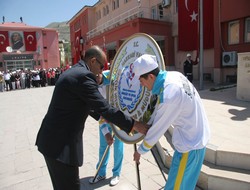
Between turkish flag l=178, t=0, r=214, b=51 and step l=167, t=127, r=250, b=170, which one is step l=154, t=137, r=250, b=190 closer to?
step l=167, t=127, r=250, b=170

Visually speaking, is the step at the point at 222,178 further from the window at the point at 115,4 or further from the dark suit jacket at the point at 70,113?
the window at the point at 115,4

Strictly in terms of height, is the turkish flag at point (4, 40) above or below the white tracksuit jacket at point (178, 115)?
above

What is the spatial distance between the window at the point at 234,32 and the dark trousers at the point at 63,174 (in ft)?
41.5

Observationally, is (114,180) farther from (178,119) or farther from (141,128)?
(178,119)

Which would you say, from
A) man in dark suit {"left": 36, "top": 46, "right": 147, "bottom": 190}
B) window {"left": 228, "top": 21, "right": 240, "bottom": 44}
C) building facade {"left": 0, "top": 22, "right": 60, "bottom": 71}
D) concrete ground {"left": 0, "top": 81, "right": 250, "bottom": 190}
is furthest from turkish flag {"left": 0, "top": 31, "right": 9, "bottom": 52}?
man in dark suit {"left": 36, "top": 46, "right": 147, "bottom": 190}

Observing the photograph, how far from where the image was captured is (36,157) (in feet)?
16.4

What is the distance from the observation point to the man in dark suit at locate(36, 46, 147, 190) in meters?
2.13

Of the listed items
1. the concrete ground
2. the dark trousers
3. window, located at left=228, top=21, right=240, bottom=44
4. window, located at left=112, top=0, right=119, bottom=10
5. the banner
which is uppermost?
window, located at left=112, top=0, right=119, bottom=10

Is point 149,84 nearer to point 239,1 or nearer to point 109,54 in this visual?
point 239,1

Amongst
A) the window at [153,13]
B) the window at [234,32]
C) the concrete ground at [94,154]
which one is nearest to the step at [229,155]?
the concrete ground at [94,154]

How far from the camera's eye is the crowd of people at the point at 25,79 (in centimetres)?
2247

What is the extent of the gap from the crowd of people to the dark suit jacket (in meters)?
21.2

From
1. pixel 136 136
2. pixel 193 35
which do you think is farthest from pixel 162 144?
pixel 193 35

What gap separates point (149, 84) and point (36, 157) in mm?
3683
